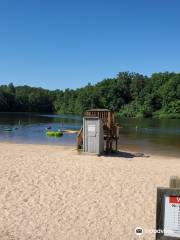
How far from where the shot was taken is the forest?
397 feet

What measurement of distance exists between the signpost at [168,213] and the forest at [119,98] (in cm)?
10962

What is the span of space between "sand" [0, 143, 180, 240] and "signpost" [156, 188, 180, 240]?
2577mm

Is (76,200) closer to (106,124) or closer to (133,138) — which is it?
(106,124)

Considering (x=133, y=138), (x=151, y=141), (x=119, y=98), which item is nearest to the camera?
(x=151, y=141)

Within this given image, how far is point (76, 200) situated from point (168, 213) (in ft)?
16.7

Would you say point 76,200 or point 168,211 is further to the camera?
point 76,200

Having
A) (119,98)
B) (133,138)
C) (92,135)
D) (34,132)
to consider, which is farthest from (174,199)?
(119,98)

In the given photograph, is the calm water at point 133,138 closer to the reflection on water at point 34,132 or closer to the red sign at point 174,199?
the reflection on water at point 34,132

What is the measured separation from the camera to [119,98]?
136500 mm

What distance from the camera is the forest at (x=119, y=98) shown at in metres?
121

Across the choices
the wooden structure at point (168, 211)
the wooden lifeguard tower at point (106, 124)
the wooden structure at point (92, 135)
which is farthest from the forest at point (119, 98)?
the wooden structure at point (168, 211)

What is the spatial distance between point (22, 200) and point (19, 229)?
1.99 m

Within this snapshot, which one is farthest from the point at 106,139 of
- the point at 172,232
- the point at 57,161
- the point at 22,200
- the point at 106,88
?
the point at 106,88

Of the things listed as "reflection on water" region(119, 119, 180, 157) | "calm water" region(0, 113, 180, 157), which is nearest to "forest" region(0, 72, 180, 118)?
"calm water" region(0, 113, 180, 157)
